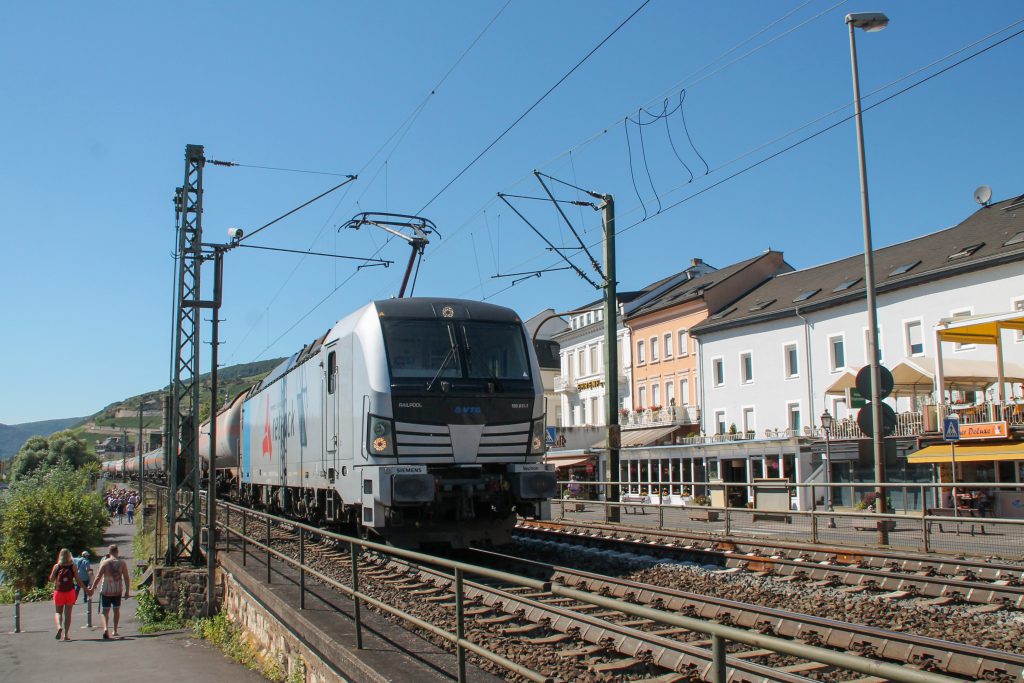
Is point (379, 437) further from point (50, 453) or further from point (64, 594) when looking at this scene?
point (50, 453)

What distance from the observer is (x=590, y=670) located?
662 cm

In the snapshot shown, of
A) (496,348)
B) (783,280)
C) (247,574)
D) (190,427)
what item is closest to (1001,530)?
(496,348)

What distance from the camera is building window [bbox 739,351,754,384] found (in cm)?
4312

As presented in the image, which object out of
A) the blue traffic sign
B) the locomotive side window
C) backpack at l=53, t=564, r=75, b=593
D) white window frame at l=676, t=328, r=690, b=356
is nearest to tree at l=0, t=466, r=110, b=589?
backpack at l=53, t=564, r=75, b=593

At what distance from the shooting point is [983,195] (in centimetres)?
3794

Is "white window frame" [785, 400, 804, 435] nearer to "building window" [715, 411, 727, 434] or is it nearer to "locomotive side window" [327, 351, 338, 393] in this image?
"building window" [715, 411, 727, 434]

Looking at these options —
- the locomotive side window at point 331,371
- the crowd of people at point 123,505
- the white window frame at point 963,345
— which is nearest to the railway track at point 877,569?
the locomotive side window at point 331,371

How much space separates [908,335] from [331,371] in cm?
2675

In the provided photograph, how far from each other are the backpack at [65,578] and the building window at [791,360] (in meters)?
29.8

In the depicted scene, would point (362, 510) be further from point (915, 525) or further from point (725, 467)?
point (725, 467)

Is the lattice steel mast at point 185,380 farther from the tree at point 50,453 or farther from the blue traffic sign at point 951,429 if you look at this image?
the tree at point 50,453

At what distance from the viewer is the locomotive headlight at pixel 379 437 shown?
12164 mm

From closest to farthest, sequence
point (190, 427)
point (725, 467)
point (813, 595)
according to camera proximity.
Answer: point (813, 595), point (190, 427), point (725, 467)

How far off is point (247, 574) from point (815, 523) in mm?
8589
